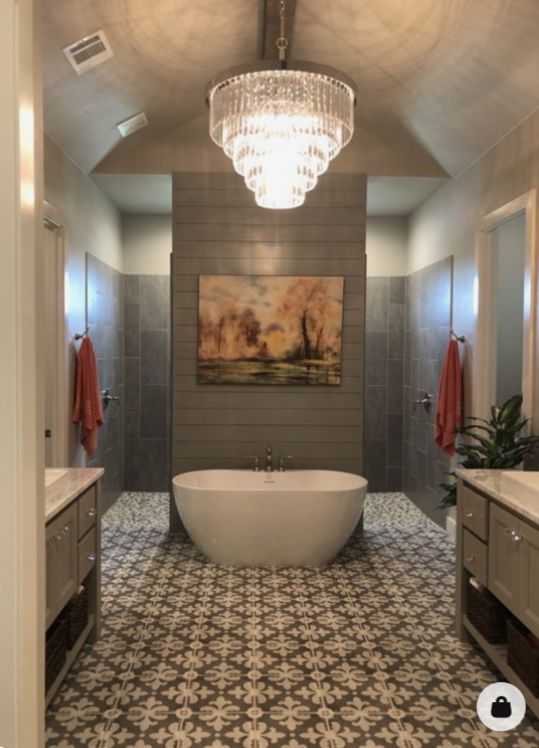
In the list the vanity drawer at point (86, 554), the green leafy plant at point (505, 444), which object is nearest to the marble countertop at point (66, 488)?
the vanity drawer at point (86, 554)

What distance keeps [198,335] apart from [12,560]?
338cm

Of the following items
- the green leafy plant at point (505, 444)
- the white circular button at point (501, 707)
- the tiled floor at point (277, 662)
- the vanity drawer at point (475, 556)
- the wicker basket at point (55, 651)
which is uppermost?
the green leafy plant at point (505, 444)

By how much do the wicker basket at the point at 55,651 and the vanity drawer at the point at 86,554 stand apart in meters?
0.21

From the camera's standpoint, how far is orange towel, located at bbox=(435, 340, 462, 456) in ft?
14.0

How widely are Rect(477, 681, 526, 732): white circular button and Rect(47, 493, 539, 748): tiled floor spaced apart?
0.04m

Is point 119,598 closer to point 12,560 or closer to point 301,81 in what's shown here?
point 12,560

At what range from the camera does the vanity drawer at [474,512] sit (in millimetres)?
2631

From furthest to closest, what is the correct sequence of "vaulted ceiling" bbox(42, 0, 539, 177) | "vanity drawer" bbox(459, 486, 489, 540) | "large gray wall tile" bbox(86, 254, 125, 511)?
1. "large gray wall tile" bbox(86, 254, 125, 511)
2. "vaulted ceiling" bbox(42, 0, 539, 177)
3. "vanity drawer" bbox(459, 486, 489, 540)

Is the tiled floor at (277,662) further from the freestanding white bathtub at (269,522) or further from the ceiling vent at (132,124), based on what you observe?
the ceiling vent at (132,124)

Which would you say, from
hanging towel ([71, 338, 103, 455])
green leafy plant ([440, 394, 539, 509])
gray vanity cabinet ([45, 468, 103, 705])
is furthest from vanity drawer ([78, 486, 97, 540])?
green leafy plant ([440, 394, 539, 509])

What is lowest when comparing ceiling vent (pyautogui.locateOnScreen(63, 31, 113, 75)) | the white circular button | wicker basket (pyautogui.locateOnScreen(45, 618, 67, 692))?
the white circular button

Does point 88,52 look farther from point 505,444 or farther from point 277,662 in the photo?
point 277,662

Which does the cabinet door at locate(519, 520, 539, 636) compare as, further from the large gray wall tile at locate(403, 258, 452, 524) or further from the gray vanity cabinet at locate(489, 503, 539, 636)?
the large gray wall tile at locate(403, 258, 452, 524)

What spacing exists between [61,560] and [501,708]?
5.88 feet
